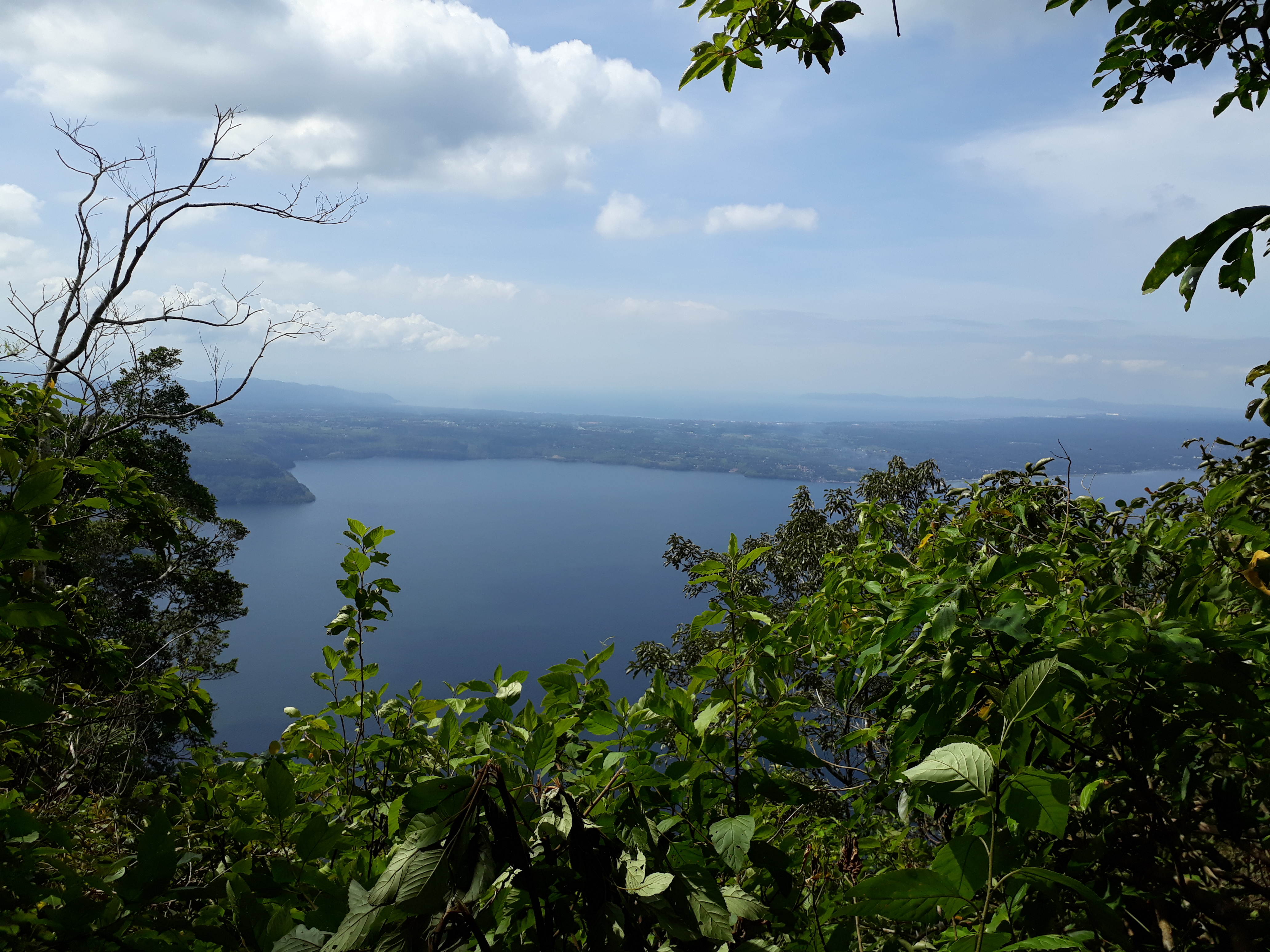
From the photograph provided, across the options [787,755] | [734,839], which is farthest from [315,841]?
[787,755]

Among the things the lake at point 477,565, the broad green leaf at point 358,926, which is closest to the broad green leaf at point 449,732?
the broad green leaf at point 358,926

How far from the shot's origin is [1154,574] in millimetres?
1724

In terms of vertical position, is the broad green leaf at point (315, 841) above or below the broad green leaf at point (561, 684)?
below

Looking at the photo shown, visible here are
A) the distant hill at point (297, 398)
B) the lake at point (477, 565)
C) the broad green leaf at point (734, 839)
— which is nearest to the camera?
the broad green leaf at point (734, 839)

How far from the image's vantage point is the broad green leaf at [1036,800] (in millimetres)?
546

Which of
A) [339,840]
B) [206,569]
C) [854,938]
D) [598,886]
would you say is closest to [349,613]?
[339,840]

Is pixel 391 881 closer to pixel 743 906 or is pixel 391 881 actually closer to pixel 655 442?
pixel 743 906

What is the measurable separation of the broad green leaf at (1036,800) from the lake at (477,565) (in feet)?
70.9

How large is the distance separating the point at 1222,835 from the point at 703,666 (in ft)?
2.28

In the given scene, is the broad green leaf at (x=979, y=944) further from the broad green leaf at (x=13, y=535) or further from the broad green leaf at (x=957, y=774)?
the broad green leaf at (x=13, y=535)

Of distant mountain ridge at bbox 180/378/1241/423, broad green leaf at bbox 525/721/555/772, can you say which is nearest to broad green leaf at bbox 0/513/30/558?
broad green leaf at bbox 525/721/555/772

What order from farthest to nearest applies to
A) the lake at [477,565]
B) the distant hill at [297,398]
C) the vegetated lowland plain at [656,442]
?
the distant hill at [297,398]
the vegetated lowland plain at [656,442]
the lake at [477,565]

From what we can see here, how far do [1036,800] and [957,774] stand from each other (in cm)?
7

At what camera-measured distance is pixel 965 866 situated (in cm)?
56
